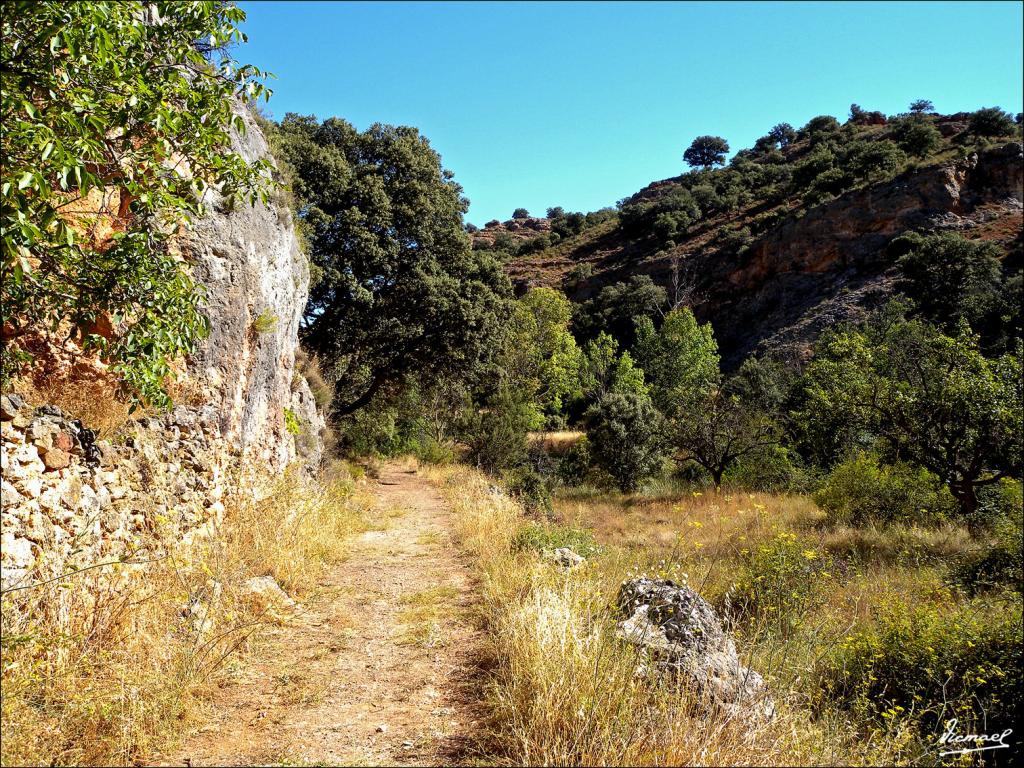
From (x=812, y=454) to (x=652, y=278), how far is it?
4418 centimetres

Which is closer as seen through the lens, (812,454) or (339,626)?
(339,626)

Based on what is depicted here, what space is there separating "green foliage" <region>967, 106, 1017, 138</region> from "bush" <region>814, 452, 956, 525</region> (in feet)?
170

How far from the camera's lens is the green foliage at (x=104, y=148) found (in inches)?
114

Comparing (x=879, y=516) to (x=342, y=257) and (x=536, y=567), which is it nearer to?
(x=536, y=567)

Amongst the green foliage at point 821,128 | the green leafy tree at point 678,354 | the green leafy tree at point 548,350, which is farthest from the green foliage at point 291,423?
the green foliage at point 821,128

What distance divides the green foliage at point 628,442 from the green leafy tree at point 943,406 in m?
7.04

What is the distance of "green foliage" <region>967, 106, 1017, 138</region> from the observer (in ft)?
153

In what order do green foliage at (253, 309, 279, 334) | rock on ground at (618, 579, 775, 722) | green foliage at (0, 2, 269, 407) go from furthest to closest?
green foliage at (253, 309, 279, 334) → rock on ground at (618, 579, 775, 722) → green foliage at (0, 2, 269, 407)

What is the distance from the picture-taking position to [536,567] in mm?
6133

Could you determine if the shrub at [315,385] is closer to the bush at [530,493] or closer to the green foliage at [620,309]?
the bush at [530,493]

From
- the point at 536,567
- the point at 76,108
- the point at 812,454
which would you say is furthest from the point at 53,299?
the point at 812,454

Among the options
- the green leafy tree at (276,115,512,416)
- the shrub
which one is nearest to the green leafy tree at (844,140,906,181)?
the green leafy tree at (276,115,512,416)

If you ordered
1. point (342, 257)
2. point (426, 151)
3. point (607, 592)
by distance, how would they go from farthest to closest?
point (426, 151), point (342, 257), point (607, 592)

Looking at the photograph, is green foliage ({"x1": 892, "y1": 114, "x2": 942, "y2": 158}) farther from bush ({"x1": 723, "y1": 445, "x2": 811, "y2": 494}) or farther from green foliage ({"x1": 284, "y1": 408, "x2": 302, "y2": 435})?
green foliage ({"x1": 284, "y1": 408, "x2": 302, "y2": 435})
